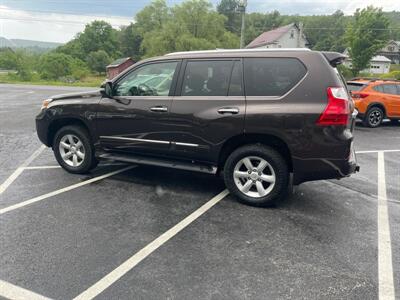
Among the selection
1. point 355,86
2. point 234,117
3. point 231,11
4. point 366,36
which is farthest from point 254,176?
point 231,11

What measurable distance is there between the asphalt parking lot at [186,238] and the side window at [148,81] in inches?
52.7

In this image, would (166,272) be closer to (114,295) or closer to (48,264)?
(114,295)

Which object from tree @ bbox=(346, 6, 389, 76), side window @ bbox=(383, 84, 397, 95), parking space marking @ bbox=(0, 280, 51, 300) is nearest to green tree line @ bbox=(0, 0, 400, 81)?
tree @ bbox=(346, 6, 389, 76)

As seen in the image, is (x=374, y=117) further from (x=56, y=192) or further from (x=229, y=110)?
(x=56, y=192)

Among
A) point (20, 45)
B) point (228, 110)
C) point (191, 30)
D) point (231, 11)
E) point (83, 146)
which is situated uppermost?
point (231, 11)

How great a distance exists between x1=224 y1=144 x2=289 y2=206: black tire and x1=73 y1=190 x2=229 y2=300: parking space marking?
15.1 inches

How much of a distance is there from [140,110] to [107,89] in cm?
66

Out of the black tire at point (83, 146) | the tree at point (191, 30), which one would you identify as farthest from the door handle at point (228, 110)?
the tree at point (191, 30)

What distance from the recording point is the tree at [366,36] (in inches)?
1433

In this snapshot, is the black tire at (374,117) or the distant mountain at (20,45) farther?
the distant mountain at (20,45)

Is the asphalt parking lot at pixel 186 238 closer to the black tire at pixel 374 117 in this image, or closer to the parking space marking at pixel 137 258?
the parking space marking at pixel 137 258

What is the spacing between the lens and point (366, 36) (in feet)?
120

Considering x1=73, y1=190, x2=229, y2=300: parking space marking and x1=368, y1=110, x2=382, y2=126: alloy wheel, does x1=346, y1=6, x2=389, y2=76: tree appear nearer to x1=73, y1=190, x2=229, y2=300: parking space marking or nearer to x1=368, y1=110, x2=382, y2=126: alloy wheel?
x1=368, y1=110, x2=382, y2=126: alloy wheel

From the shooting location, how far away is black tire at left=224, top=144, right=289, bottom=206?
13.6ft
